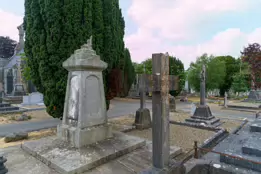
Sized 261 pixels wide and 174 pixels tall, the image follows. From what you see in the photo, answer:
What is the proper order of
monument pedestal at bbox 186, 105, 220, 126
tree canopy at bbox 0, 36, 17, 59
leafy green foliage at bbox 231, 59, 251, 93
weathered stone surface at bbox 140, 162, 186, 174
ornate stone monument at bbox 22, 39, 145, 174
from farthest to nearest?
tree canopy at bbox 0, 36, 17, 59
leafy green foliage at bbox 231, 59, 251, 93
monument pedestal at bbox 186, 105, 220, 126
ornate stone monument at bbox 22, 39, 145, 174
weathered stone surface at bbox 140, 162, 186, 174

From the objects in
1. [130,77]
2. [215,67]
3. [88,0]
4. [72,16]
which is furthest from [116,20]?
[215,67]

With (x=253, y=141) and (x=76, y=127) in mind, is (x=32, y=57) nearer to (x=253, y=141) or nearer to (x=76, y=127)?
(x=76, y=127)

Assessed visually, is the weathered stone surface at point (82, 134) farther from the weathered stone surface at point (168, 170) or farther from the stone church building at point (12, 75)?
the stone church building at point (12, 75)

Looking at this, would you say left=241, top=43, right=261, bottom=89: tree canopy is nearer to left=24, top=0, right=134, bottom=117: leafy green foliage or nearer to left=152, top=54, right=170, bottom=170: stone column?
left=24, top=0, right=134, bottom=117: leafy green foliage

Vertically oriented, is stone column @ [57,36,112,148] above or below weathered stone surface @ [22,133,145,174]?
above

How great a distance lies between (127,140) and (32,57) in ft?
16.0

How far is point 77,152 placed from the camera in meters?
3.35

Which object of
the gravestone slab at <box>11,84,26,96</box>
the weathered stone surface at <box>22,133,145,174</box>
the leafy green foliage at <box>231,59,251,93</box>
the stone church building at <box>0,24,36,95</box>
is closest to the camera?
the weathered stone surface at <box>22,133,145,174</box>

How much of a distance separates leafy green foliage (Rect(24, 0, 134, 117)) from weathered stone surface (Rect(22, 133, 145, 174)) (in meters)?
2.28

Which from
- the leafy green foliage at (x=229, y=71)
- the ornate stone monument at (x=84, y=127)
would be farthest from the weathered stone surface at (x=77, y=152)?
the leafy green foliage at (x=229, y=71)

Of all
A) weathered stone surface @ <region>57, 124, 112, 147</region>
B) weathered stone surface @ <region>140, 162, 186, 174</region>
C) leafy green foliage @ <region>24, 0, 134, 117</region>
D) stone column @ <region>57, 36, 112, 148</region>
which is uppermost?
leafy green foliage @ <region>24, 0, 134, 117</region>

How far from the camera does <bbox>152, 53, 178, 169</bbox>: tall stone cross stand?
2486mm

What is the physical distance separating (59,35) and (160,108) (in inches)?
181

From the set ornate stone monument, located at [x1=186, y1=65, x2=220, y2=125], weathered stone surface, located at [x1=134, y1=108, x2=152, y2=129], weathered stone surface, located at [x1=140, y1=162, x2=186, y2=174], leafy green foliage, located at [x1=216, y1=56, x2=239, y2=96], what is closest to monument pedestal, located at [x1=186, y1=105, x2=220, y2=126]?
ornate stone monument, located at [x1=186, y1=65, x2=220, y2=125]
